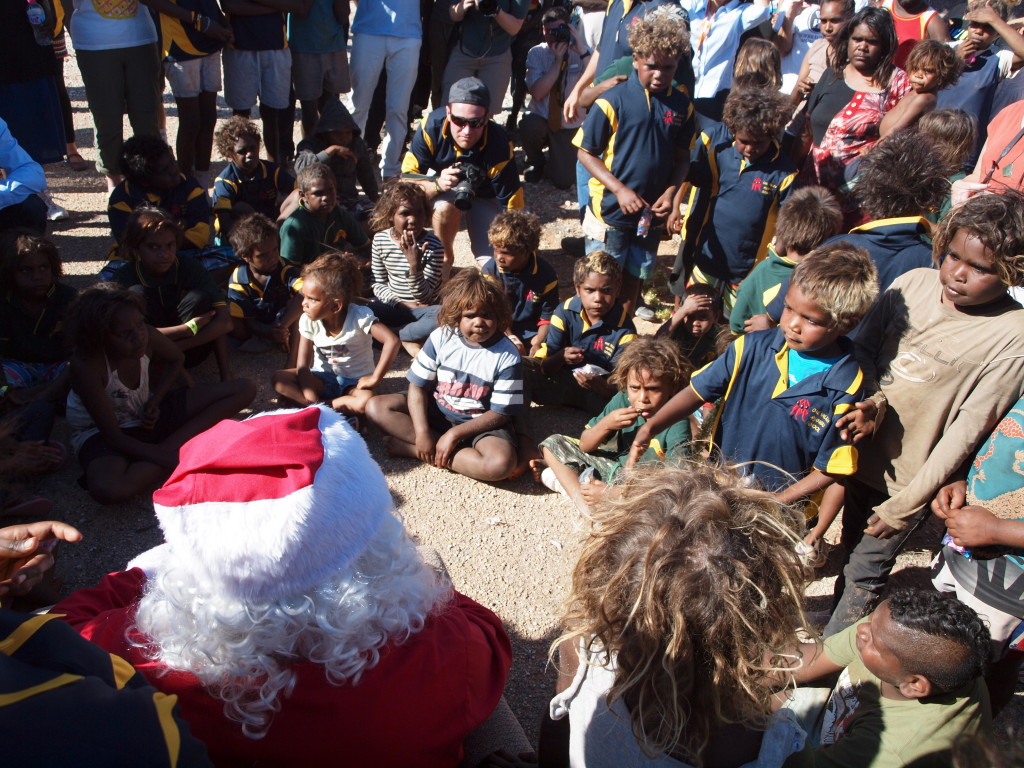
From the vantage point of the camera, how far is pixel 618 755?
1.40m

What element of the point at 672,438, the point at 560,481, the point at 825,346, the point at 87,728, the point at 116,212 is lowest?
the point at 560,481

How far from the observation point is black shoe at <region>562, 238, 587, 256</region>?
6035mm

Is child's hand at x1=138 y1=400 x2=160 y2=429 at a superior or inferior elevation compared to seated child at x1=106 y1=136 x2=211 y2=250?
inferior

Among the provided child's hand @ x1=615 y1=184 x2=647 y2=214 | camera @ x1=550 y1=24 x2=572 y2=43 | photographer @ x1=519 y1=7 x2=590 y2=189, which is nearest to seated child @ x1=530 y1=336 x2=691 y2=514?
child's hand @ x1=615 y1=184 x2=647 y2=214

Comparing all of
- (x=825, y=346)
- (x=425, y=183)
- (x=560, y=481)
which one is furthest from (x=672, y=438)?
(x=425, y=183)

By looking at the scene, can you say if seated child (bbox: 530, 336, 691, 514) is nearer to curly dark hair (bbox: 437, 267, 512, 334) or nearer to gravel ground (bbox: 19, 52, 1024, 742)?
gravel ground (bbox: 19, 52, 1024, 742)

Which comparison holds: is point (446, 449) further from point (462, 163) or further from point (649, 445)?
point (462, 163)

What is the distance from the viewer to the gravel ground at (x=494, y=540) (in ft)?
9.45

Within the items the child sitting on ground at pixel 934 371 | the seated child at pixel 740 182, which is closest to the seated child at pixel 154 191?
the seated child at pixel 740 182

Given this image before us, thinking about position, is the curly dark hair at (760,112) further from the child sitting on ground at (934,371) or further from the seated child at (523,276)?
the child sitting on ground at (934,371)

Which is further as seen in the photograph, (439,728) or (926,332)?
(926,332)

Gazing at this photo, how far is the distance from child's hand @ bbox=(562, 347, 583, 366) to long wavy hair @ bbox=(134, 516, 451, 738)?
2658 mm

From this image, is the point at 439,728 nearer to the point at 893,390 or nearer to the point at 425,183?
the point at 893,390

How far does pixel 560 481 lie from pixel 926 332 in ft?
5.52
